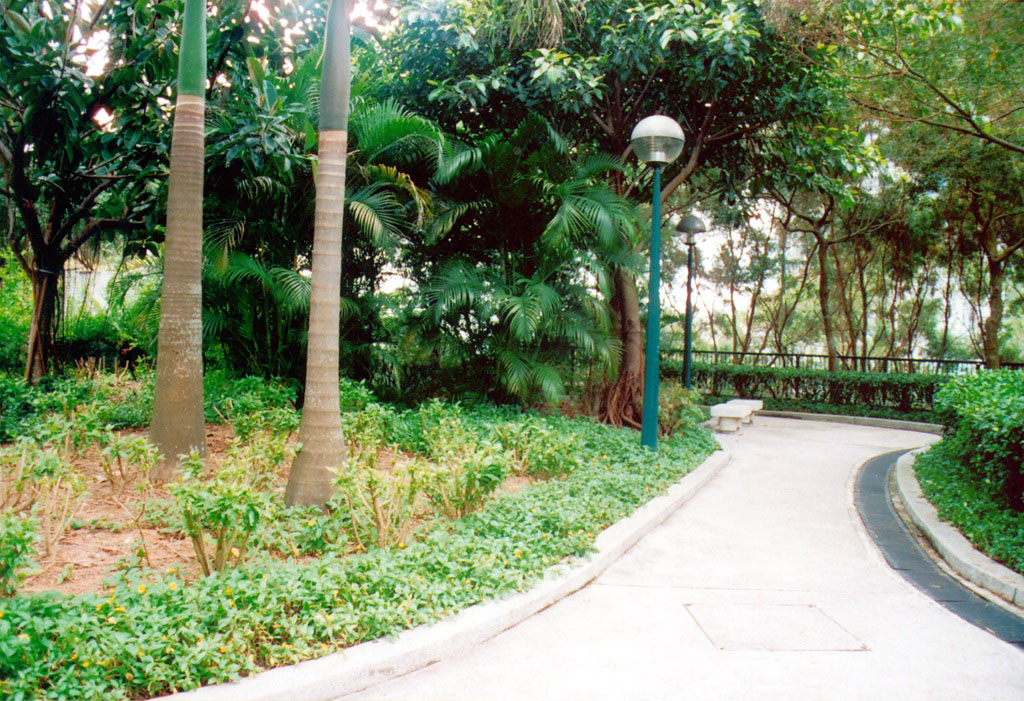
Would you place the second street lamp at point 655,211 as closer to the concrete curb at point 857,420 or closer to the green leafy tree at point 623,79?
the green leafy tree at point 623,79

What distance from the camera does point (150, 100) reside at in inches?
353

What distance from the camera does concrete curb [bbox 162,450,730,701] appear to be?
3.01 m

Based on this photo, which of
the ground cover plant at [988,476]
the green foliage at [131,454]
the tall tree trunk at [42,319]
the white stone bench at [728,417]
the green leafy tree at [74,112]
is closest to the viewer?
the green foliage at [131,454]

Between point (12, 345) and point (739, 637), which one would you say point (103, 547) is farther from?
point (12, 345)

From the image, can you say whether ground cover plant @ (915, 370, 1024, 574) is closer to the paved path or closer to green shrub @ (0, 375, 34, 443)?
the paved path

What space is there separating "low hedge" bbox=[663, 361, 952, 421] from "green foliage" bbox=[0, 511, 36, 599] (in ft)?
56.6

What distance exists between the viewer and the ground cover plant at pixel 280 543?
9.87 feet

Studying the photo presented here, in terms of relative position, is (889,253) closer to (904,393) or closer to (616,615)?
(904,393)

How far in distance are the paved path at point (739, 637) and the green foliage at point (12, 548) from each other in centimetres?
166

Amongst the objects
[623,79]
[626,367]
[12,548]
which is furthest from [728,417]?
[12,548]

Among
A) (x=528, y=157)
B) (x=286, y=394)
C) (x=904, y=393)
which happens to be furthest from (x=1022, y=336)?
(x=286, y=394)

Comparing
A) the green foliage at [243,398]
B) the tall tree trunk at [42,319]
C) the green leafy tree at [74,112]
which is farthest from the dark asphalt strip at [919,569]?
the tall tree trunk at [42,319]

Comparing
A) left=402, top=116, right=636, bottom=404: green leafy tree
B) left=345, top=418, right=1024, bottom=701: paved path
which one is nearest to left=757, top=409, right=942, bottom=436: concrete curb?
left=402, top=116, right=636, bottom=404: green leafy tree

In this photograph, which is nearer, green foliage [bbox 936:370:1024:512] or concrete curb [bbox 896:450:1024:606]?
concrete curb [bbox 896:450:1024:606]
